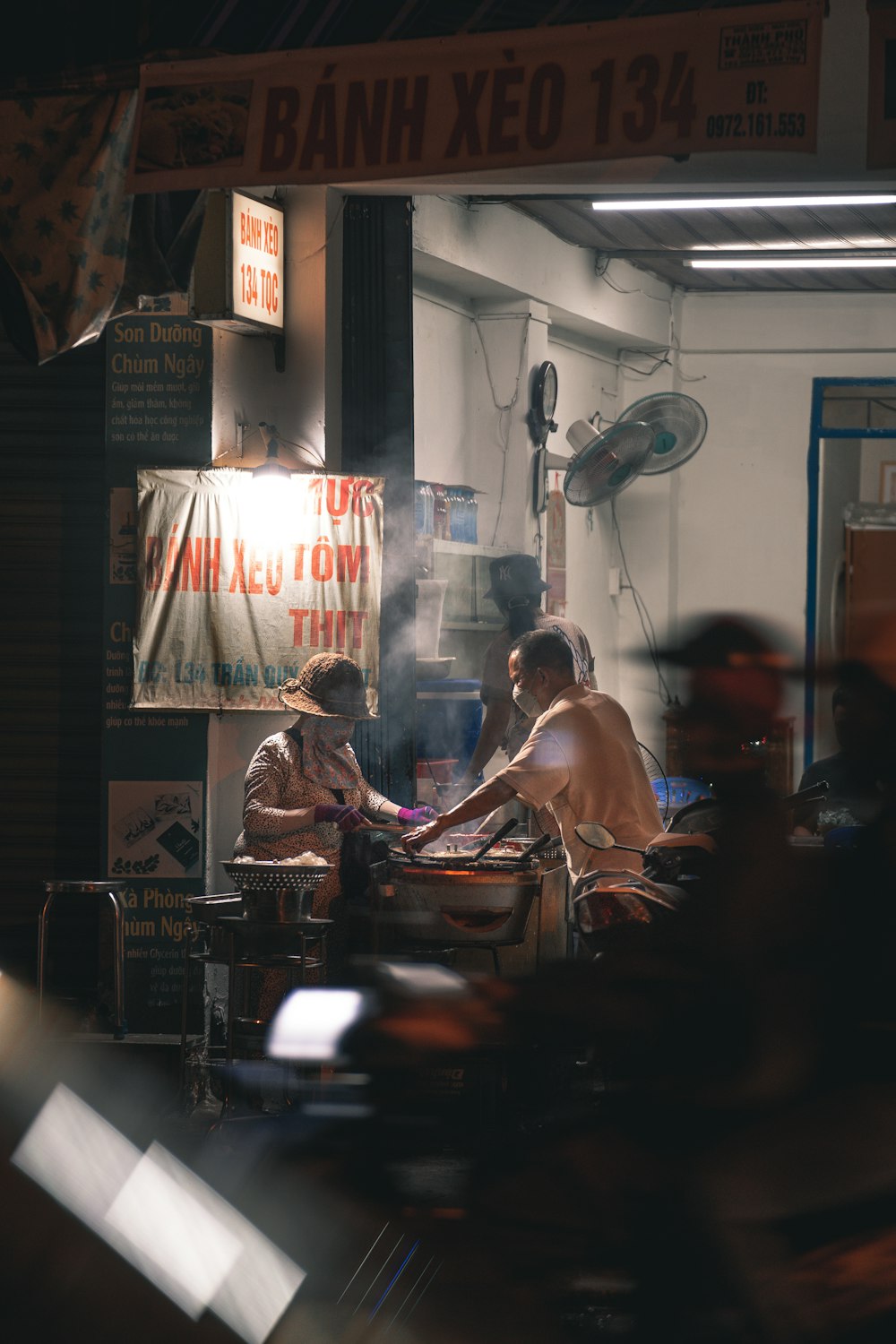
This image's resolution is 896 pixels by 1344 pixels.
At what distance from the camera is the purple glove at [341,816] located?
260 inches

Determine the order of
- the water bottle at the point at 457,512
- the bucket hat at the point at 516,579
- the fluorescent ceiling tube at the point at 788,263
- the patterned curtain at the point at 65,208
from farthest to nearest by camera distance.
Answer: the fluorescent ceiling tube at the point at 788,263 → the water bottle at the point at 457,512 → the bucket hat at the point at 516,579 → the patterned curtain at the point at 65,208

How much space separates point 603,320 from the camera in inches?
476

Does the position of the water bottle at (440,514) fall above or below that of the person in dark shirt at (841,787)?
above

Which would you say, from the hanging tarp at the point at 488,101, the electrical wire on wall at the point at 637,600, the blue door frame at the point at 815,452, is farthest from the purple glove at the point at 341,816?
the blue door frame at the point at 815,452

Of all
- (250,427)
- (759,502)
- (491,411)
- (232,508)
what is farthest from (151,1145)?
(759,502)

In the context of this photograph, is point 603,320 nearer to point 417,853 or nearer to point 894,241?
point 894,241

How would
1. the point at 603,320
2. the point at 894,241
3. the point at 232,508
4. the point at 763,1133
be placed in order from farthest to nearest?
the point at 603,320 < the point at 894,241 < the point at 232,508 < the point at 763,1133

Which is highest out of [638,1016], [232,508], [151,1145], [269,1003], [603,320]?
[603,320]

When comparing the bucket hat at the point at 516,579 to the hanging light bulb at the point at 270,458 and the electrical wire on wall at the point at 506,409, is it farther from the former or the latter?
the electrical wire on wall at the point at 506,409

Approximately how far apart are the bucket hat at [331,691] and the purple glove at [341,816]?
0.40m

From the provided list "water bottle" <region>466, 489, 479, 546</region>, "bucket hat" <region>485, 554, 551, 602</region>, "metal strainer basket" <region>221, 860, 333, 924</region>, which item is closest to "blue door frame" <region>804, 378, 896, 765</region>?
"water bottle" <region>466, 489, 479, 546</region>

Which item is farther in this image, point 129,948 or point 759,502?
point 759,502

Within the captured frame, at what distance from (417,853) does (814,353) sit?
9.01 metres

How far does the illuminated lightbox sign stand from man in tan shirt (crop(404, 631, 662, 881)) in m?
2.09
